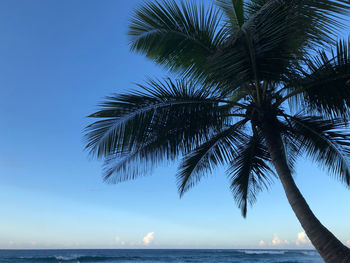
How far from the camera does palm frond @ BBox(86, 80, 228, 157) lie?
4840mm

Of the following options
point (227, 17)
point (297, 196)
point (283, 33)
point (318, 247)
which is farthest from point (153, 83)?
point (318, 247)

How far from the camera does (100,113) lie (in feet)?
15.7

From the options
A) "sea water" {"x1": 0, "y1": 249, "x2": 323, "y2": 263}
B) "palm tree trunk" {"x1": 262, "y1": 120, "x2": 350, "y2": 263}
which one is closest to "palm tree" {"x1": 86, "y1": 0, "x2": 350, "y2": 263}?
"palm tree trunk" {"x1": 262, "y1": 120, "x2": 350, "y2": 263}

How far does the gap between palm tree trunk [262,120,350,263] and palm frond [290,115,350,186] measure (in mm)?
1010

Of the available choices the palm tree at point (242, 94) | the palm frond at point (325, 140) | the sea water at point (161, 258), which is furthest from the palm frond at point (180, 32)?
the sea water at point (161, 258)

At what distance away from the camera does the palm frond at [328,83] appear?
4145 millimetres

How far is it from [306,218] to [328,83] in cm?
202

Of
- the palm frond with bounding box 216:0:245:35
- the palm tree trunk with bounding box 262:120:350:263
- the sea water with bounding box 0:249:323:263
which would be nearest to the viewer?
the palm tree trunk with bounding box 262:120:350:263

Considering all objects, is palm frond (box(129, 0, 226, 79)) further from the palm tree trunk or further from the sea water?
the sea water

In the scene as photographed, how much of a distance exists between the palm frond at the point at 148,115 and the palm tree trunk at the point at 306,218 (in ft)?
3.41

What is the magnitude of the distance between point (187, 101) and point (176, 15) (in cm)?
137

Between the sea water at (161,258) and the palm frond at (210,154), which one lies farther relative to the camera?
the sea water at (161,258)

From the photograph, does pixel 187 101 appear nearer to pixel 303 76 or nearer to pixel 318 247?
pixel 303 76

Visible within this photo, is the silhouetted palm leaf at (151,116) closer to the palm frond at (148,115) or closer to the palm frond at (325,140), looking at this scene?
the palm frond at (148,115)
